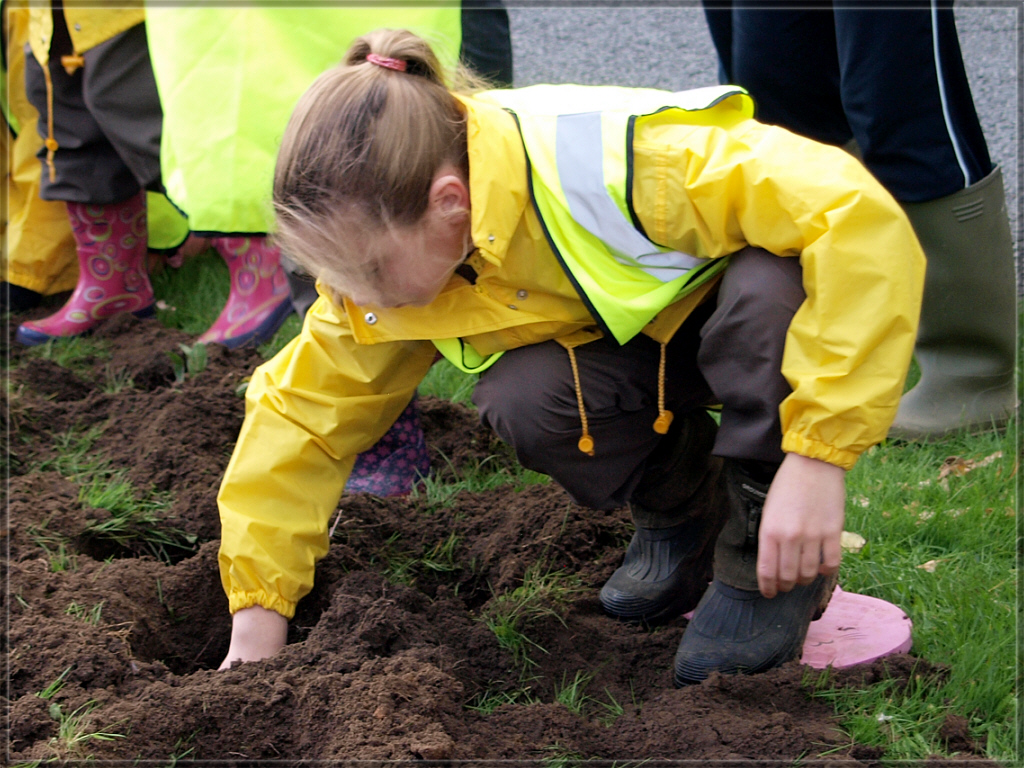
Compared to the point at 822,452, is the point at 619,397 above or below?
below

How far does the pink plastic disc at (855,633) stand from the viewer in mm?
1752

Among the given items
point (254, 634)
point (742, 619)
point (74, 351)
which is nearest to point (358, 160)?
point (254, 634)

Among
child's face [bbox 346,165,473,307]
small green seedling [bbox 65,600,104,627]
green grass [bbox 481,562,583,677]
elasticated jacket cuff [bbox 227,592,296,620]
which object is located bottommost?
green grass [bbox 481,562,583,677]

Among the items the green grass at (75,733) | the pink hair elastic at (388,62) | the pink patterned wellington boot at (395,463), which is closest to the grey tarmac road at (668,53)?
the pink patterned wellington boot at (395,463)

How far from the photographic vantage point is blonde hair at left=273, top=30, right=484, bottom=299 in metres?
1.55

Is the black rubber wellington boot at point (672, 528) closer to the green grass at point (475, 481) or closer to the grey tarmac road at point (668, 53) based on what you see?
the green grass at point (475, 481)

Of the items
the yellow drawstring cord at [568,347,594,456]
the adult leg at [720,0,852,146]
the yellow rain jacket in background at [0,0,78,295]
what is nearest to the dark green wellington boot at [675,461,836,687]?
the yellow drawstring cord at [568,347,594,456]

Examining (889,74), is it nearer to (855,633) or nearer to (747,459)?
(747,459)

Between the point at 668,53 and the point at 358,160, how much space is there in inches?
151

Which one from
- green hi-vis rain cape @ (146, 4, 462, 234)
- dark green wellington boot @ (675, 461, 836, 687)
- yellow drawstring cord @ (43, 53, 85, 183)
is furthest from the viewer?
yellow drawstring cord @ (43, 53, 85, 183)

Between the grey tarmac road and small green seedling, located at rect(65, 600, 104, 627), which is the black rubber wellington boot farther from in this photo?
the grey tarmac road

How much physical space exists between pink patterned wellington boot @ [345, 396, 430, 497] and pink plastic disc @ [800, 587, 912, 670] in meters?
1.01

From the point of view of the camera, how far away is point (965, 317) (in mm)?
2488

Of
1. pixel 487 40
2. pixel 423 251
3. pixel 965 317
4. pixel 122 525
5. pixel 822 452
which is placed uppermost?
pixel 487 40
